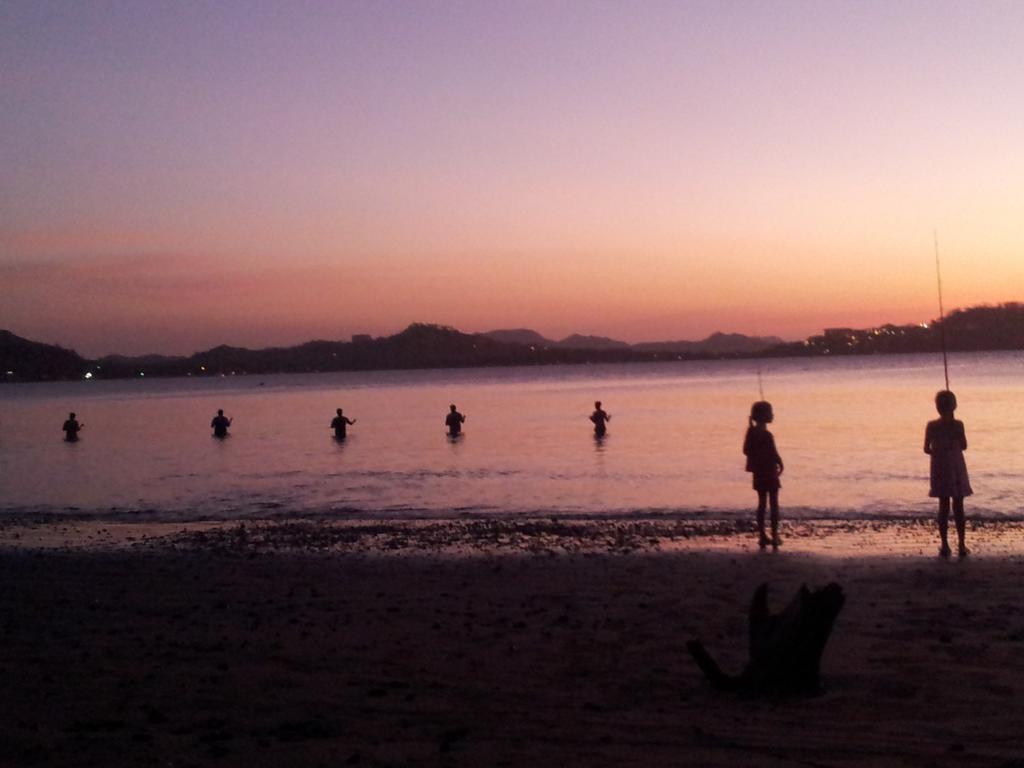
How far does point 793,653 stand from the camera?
20.7 ft

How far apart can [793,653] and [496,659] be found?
2209mm

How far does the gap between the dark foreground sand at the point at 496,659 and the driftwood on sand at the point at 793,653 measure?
15 centimetres

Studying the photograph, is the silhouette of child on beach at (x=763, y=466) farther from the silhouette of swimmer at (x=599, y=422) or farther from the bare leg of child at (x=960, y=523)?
the silhouette of swimmer at (x=599, y=422)

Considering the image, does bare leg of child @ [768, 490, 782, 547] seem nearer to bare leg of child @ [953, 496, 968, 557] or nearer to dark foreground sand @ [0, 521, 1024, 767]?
dark foreground sand @ [0, 521, 1024, 767]

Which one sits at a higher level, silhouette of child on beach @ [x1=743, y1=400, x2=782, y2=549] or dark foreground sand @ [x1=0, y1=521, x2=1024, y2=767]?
silhouette of child on beach @ [x1=743, y1=400, x2=782, y2=549]

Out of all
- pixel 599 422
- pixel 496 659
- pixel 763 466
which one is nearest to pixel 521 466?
pixel 599 422

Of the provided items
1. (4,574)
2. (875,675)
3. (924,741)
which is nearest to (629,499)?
(4,574)

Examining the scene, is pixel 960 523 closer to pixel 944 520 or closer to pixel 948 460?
pixel 944 520

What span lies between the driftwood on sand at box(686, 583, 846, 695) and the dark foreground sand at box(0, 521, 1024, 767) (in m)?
0.15

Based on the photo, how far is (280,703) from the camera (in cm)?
649

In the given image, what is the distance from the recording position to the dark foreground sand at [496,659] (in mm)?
5578

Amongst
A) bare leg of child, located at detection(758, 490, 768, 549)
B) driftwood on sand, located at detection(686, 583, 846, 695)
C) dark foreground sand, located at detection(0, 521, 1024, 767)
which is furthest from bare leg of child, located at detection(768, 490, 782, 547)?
driftwood on sand, located at detection(686, 583, 846, 695)

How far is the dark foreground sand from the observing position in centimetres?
558

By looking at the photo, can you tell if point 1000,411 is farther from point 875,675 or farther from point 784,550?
point 875,675
